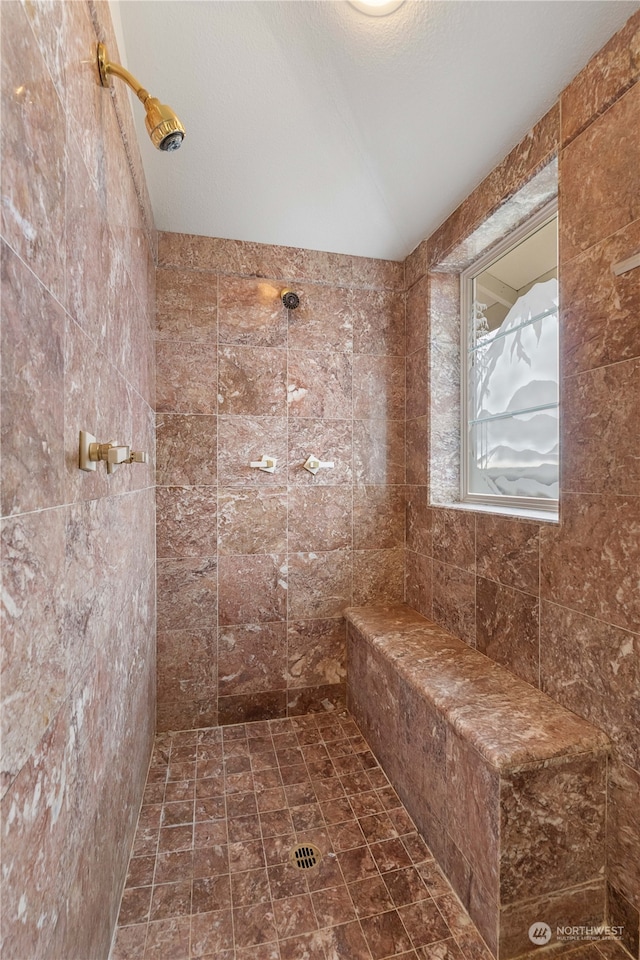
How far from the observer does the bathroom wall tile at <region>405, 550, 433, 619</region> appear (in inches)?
89.7

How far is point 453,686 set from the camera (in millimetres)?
1550

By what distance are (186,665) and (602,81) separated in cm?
291

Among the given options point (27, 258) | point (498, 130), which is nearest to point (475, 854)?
point (27, 258)

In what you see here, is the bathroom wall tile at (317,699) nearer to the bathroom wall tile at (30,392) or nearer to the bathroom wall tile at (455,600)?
the bathroom wall tile at (455,600)

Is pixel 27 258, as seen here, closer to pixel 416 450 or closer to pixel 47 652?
pixel 47 652

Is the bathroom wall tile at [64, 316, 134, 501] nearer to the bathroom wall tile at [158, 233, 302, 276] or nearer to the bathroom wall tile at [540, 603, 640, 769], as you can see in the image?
the bathroom wall tile at [158, 233, 302, 276]

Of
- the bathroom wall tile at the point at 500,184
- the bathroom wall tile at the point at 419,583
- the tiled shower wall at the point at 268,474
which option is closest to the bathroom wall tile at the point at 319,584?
the tiled shower wall at the point at 268,474

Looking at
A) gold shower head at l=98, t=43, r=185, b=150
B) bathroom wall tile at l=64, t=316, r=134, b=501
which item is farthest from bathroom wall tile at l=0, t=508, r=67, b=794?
gold shower head at l=98, t=43, r=185, b=150

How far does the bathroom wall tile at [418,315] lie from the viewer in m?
2.34

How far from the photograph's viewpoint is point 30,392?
0.67 meters

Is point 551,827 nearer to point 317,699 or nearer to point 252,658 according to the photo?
point 317,699

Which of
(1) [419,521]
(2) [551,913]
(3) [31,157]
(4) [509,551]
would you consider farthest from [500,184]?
(2) [551,913]

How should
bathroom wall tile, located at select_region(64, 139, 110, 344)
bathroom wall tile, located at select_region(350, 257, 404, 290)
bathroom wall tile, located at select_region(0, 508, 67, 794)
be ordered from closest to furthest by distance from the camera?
bathroom wall tile, located at select_region(0, 508, 67, 794) → bathroom wall tile, located at select_region(64, 139, 110, 344) → bathroom wall tile, located at select_region(350, 257, 404, 290)

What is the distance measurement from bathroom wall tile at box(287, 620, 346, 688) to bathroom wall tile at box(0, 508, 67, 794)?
171 centimetres
